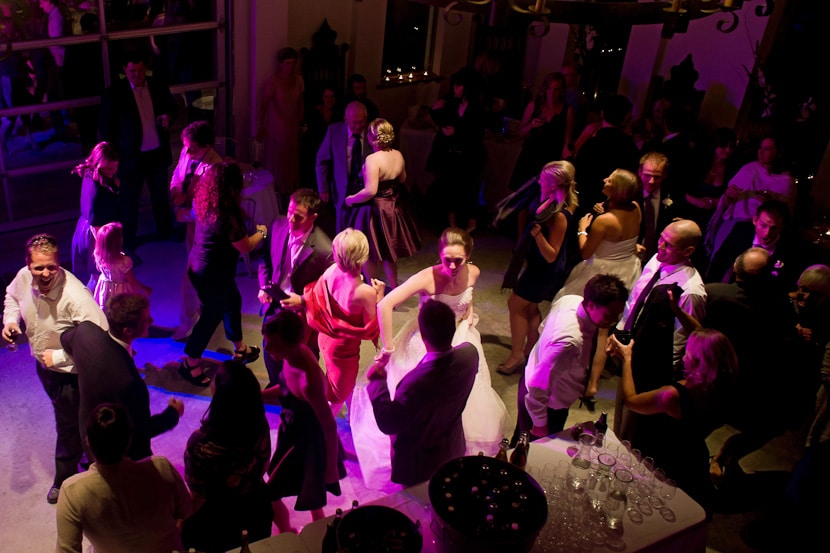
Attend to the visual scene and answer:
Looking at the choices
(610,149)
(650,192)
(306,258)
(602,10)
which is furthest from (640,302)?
(602,10)

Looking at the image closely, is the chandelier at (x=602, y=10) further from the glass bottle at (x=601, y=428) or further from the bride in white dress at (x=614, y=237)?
the bride in white dress at (x=614, y=237)

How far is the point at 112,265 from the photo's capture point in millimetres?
4000

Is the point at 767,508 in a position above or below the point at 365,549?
below

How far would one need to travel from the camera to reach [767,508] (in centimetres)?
412

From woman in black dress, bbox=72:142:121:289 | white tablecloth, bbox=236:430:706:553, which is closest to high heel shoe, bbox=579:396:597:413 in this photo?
white tablecloth, bbox=236:430:706:553

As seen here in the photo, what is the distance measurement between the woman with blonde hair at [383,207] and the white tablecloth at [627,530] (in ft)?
8.68

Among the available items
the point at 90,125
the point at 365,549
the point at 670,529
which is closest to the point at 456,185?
the point at 90,125

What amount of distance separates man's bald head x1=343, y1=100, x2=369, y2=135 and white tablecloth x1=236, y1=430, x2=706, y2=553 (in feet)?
9.72

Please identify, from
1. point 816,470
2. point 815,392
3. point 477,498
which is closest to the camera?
point 477,498

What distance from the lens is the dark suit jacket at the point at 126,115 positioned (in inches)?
210

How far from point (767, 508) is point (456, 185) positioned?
3.75 metres

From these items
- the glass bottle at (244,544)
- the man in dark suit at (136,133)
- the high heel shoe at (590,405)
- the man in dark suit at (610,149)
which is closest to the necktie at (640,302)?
the high heel shoe at (590,405)

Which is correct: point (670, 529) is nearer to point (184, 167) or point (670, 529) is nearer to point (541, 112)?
point (184, 167)

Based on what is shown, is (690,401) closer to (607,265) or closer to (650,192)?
(607,265)
